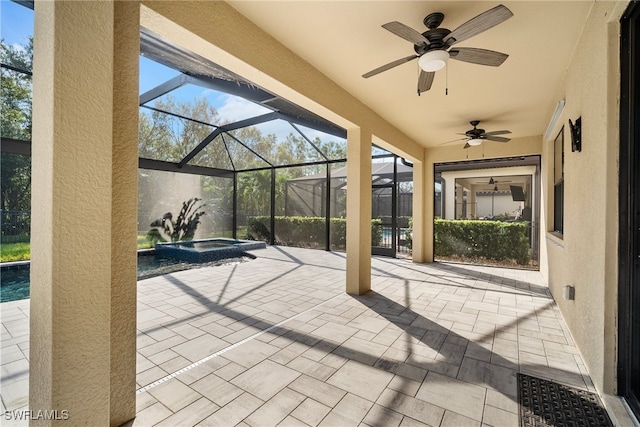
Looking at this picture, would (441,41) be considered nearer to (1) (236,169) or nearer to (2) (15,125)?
(2) (15,125)

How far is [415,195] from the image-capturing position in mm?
6965

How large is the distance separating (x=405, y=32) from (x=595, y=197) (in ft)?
5.84

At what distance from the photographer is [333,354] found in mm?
2422

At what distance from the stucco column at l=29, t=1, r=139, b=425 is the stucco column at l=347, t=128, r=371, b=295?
320 centimetres

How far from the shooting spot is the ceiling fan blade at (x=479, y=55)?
2254 mm

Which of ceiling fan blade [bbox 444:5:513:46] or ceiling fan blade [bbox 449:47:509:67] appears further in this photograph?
ceiling fan blade [bbox 449:47:509:67]

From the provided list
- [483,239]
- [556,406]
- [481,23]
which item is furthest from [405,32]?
[483,239]

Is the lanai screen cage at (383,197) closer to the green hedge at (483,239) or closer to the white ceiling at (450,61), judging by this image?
the green hedge at (483,239)

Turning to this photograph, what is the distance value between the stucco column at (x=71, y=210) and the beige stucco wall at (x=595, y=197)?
2848 mm

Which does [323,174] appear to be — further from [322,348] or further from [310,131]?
[322,348]

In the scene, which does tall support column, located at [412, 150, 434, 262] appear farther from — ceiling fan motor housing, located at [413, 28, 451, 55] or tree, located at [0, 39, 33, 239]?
tree, located at [0, 39, 33, 239]

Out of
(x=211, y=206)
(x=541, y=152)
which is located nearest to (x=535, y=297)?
(x=541, y=152)

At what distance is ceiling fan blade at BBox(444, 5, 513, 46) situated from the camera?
1.79 metres

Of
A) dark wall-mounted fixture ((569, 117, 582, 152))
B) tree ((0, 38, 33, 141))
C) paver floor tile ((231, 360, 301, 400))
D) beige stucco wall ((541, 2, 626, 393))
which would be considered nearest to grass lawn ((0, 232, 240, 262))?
tree ((0, 38, 33, 141))
